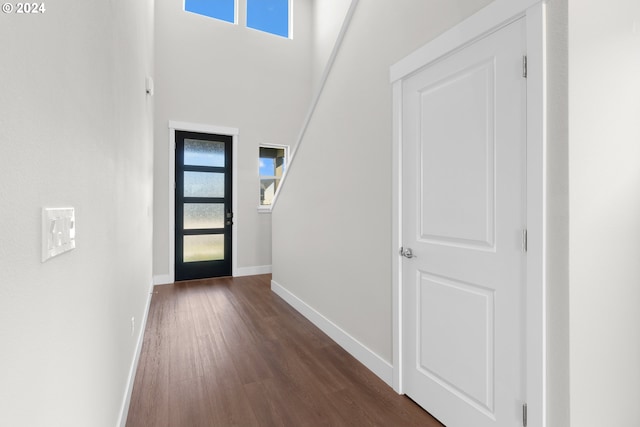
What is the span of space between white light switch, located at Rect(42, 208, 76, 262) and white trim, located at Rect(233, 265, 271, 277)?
4607 millimetres

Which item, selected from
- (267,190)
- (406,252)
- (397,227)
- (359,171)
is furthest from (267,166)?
(406,252)

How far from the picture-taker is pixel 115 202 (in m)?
1.59

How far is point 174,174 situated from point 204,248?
1.29 metres

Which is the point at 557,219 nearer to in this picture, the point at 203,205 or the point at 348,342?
the point at 348,342

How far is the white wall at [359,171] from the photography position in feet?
6.74

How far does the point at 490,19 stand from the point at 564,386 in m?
1.58

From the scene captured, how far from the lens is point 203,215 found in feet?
17.0

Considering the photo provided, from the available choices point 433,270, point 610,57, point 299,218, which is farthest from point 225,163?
point 610,57

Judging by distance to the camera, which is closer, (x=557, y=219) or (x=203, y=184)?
(x=557, y=219)

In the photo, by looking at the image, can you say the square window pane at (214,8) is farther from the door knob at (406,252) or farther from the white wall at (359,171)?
the door knob at (406,252)

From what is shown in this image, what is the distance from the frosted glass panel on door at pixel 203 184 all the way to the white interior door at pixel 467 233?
4.00 metres

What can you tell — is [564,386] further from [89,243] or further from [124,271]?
[124,271]

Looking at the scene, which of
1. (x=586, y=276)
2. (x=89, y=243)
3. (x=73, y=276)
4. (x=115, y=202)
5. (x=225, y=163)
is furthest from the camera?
(x=225, y=163)
